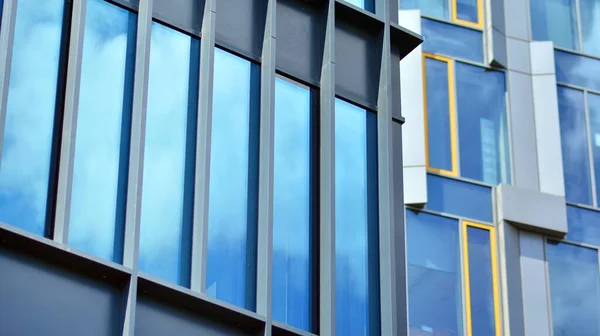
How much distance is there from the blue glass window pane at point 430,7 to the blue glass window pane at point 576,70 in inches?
115

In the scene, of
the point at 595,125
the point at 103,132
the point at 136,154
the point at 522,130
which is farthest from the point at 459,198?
the point at 103,132

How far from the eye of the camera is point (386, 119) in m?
17.9

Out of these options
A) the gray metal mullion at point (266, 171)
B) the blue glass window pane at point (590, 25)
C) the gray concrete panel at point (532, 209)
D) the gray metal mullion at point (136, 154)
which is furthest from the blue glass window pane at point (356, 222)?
the blue glass window pane at point (590, 25)

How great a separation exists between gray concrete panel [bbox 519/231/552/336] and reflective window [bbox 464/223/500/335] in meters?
→ 0.70

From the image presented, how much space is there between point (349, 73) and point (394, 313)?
10.1 feet

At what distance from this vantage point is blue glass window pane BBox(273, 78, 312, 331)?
1611 centimetres

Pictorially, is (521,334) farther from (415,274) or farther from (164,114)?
(164,114)

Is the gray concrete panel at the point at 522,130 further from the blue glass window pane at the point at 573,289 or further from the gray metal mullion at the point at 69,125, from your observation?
the gray metal mullion at the point at 69,125

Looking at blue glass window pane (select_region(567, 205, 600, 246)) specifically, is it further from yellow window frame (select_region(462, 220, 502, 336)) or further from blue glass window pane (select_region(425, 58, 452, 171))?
blue glass window pane (select_region(425, 58, 452, 171))

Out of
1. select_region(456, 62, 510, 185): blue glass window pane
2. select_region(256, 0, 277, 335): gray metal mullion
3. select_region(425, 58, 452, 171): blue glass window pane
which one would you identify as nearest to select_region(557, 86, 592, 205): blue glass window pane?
select_region(456, 62, 510, 185): blue glass window pane

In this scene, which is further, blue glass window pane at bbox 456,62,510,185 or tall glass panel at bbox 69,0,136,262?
blue glass window pane at bbox 456,62,510,185

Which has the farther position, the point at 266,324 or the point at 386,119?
the point at 386,119

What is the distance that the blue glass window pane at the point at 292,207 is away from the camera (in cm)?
1611

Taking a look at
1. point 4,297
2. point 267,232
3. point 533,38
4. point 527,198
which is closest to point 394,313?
point 267,232
